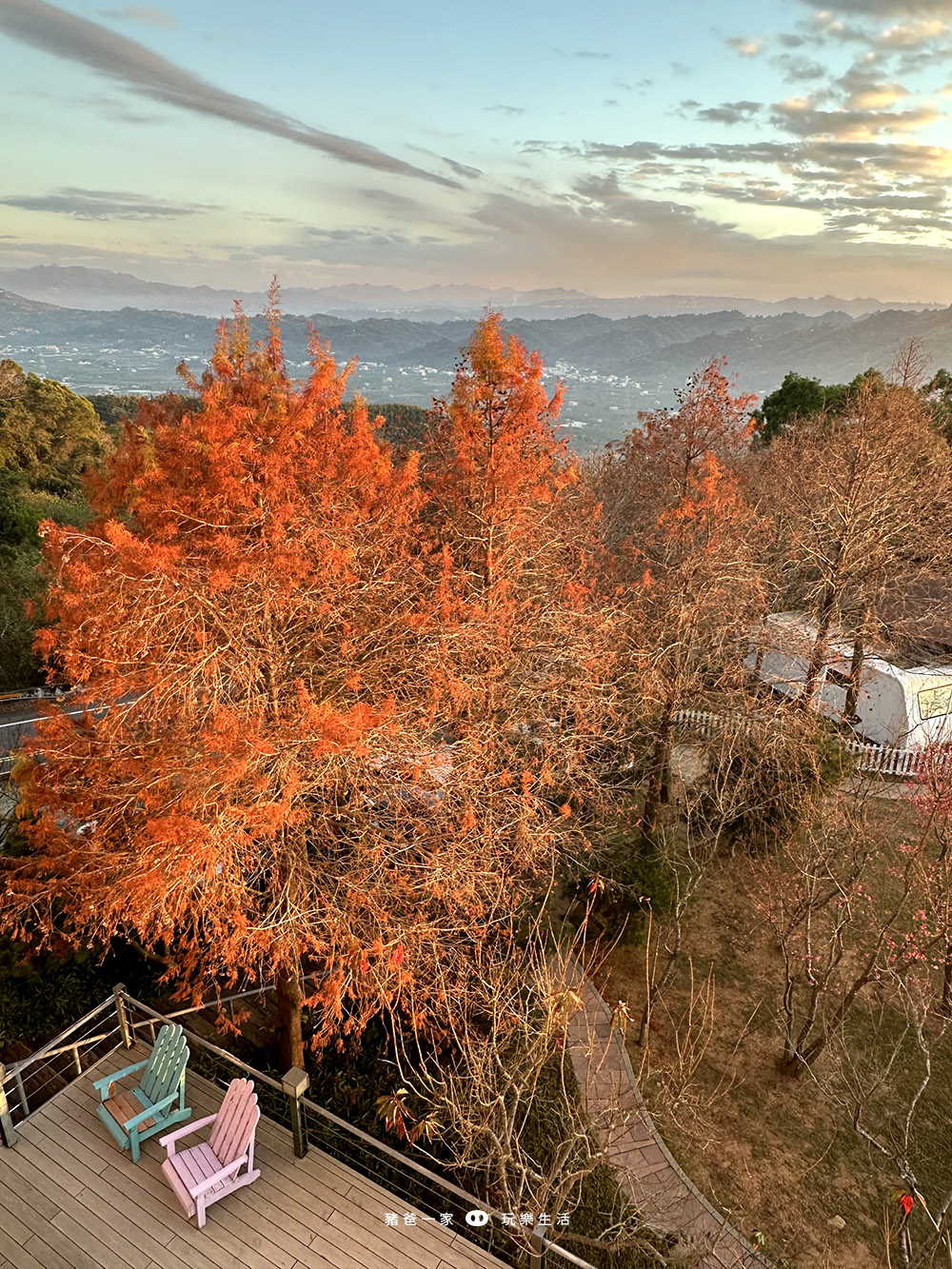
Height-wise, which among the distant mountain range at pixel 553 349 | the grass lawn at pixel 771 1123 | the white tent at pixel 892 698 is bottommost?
the grass lawn at pixel 771 1123

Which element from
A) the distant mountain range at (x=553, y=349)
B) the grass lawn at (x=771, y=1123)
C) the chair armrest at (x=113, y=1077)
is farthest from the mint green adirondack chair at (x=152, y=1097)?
the distant mountain range at (x=553, y=349)

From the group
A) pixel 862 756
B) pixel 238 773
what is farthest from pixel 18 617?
pixel 862 756

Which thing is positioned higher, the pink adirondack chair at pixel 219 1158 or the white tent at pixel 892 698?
the white tent at pixel 892 698

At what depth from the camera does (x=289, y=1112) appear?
7.64 meters

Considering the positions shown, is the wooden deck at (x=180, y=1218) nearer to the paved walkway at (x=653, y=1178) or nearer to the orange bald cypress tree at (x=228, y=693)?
the orange bald cypress tree at (x=228, y=693)

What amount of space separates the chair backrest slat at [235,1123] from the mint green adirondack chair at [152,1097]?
2.04ft

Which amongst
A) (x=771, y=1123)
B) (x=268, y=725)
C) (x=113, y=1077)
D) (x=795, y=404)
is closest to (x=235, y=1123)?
(x=113, y=1077)

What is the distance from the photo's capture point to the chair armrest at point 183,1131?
6.66 meters

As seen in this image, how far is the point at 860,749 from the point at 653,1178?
13.0 meters

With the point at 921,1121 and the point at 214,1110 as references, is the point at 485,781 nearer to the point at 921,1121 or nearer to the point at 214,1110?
the point at 214,1110

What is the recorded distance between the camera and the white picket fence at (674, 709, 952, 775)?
529 inches

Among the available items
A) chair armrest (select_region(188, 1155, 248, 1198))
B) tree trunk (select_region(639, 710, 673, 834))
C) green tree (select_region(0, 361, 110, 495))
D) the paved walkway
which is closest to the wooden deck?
chair armrest (select_region(188, 1155, 248, 1198))

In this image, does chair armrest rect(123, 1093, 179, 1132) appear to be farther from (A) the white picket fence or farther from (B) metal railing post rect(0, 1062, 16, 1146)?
(A) the white picket fence

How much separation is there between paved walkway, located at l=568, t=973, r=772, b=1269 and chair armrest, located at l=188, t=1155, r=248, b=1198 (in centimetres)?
341
